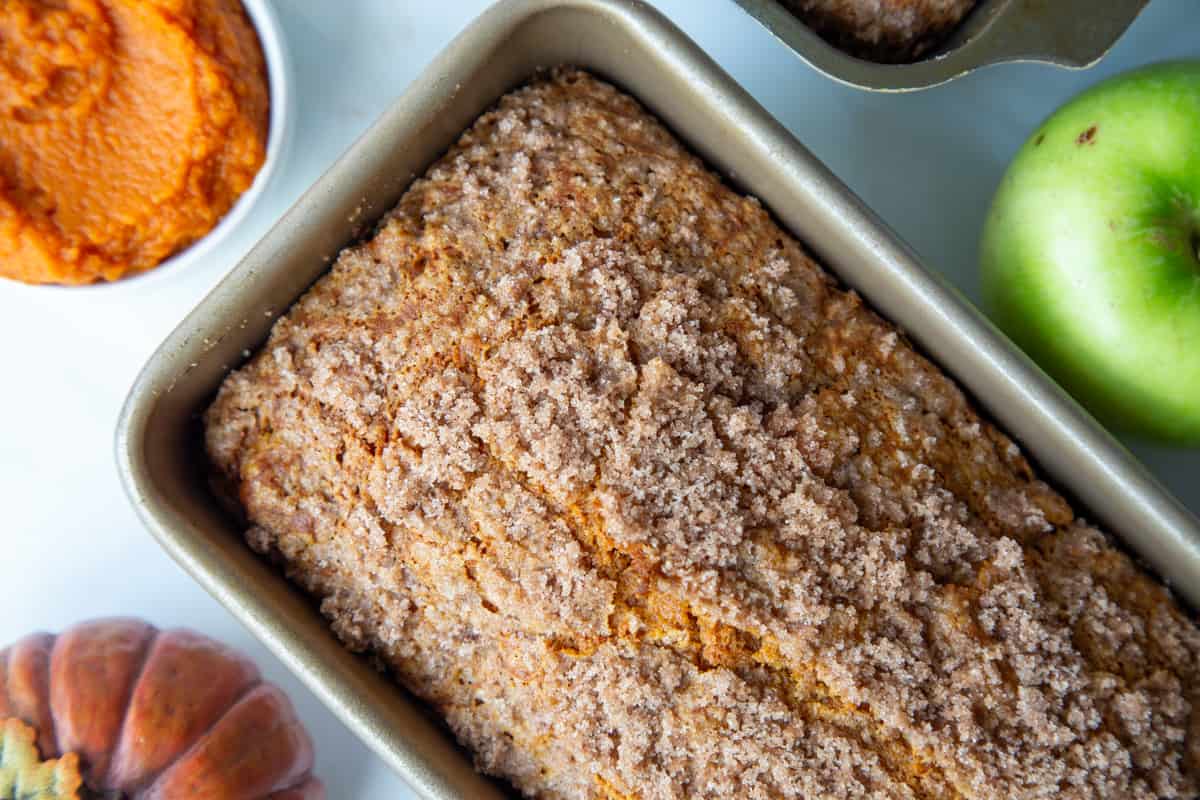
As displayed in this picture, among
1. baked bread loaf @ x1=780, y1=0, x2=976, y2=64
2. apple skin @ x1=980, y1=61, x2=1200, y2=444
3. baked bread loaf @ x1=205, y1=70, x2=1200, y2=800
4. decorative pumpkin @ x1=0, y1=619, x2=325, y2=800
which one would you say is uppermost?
baked bread loaf @ x1=780, y1=0, x2=976, y2=64

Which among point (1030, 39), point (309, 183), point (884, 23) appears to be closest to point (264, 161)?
point (309, 183)

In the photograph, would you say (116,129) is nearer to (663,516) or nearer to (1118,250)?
(663,516)

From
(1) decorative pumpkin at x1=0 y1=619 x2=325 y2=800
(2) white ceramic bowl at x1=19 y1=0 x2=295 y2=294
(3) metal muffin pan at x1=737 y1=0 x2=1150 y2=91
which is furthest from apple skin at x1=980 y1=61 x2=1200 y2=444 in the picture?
(1) decorative pumpkin at x1=0 y1=619 x2=325 y2=800

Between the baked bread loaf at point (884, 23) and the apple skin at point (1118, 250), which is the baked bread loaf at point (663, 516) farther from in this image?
the baked bread loaf at point (884, 23)

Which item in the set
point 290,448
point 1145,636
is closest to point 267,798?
point 290,448

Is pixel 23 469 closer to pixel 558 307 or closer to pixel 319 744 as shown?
pixel 319 744

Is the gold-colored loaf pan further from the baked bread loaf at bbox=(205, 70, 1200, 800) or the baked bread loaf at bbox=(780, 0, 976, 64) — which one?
the baked bread loaf at bbox=(780, 0, 976, 64)

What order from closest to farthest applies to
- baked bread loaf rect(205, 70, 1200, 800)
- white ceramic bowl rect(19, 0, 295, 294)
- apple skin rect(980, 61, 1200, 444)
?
1. baked bread loaf rect(205, 70, 1200, 800)
2. apple skin rect(980, 61, 1200, 444)
3. white ceramic bowl rect(19, 0, 295, 294)
